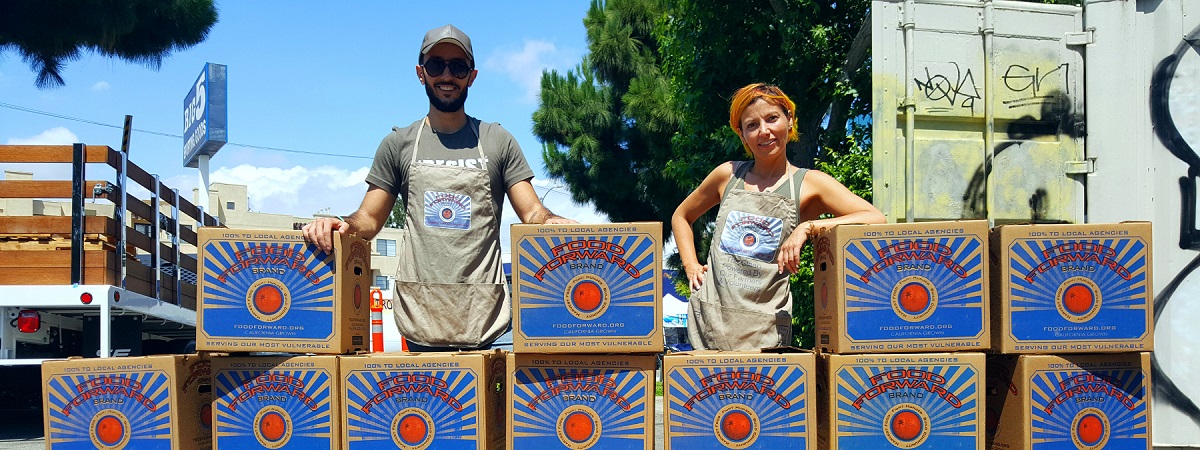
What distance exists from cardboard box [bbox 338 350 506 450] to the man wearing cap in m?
0.53

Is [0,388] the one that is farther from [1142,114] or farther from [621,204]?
[621,204]

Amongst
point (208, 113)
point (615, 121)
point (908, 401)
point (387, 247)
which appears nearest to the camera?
point (908, 401)

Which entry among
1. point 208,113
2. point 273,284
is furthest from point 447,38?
point 208,113

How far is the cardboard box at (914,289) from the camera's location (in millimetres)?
2959

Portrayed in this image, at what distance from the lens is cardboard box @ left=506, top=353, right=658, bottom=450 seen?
3.00 metres

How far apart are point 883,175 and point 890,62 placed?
1.46ft

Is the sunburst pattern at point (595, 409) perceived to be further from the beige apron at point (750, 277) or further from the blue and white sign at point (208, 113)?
the blue and white sign at point (208, 113)

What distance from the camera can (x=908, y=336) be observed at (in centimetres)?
296

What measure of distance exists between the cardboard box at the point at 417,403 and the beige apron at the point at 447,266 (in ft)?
1.71

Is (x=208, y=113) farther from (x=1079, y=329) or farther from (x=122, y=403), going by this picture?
(x=1079, y=329)

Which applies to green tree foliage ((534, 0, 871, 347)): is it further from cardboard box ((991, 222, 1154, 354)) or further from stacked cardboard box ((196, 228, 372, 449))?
stacked cardboard box ((196, 228, 372, 449))

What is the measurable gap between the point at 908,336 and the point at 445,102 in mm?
1834

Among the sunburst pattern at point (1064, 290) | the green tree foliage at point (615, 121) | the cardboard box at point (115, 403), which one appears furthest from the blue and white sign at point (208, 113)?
the sunburst pattern at point (1064, 290)

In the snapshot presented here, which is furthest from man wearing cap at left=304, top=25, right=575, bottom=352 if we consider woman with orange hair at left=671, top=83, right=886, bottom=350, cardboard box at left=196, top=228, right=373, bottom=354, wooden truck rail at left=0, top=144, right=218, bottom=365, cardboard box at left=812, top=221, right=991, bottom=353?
wooden truck rail at left=0, top=144, right=218, bottom=365
